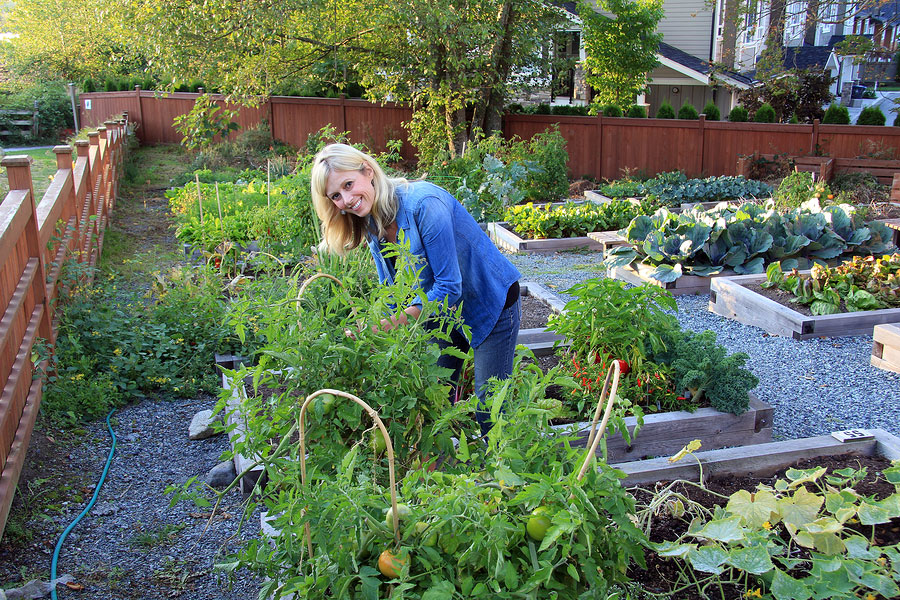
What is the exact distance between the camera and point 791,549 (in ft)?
8.28

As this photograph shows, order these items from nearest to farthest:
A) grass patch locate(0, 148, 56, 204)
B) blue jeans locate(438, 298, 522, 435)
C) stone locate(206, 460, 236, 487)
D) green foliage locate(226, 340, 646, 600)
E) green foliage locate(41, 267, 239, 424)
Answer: green foliage locate(226, 340, 646, 600) < blue jeans locate(438, 298, 522, 435) < stone locate(206, 460, 236, 487) < green foliage locate(41, 267, 239, 424) < grass patch locate(0, 148, 56, 204)

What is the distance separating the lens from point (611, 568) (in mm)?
1791

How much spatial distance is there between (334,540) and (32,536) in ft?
7.54

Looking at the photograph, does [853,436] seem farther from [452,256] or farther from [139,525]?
[139,525]

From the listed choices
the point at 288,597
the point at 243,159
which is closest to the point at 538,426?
the point at 288,597

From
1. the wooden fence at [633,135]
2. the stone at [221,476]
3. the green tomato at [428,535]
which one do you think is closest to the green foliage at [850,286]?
the stone at [221,476]

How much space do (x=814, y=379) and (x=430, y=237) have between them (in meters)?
3.26

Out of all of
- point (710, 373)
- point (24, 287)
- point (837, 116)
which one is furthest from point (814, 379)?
point (837, 116)

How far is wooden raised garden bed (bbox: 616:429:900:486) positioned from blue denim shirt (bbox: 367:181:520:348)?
886mm

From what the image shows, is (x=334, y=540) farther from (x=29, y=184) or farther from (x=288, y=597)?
(x=29, y=184)

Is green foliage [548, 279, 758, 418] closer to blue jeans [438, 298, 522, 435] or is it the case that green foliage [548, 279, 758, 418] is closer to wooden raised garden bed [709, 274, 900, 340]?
blue jeans [438, 298, 522, 435]

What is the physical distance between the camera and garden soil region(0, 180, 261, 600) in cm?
291

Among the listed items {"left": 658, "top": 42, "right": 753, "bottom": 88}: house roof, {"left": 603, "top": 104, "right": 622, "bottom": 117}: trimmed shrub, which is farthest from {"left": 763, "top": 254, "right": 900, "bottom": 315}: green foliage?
{"left": 658, "top": 42, "right": 753, "bottom": 88}: house roof

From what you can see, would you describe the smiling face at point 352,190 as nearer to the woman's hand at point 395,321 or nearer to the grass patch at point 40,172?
the woman's hand at point 395,321
